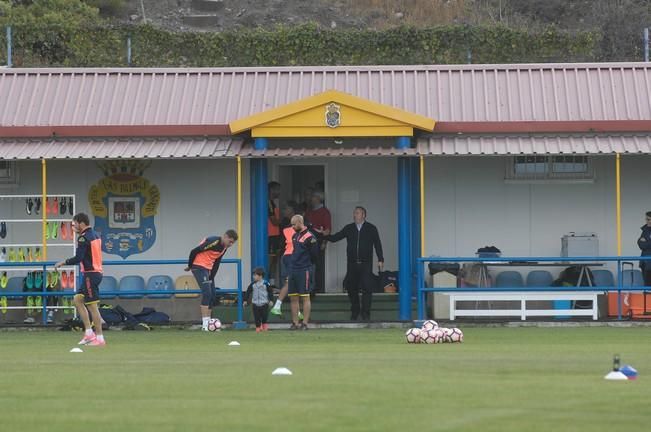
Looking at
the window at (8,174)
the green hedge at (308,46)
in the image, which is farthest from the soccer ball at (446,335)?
the green hedge at (308,46)

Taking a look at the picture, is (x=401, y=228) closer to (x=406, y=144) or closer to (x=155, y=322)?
(x=406, y=144)

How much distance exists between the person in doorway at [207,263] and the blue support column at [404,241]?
3.07m

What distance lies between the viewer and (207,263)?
22.6 m

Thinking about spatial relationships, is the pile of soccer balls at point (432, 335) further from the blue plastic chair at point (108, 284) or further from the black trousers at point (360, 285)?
the blue plastic chair at point (108, 284)

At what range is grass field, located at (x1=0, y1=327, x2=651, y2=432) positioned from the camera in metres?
10.7

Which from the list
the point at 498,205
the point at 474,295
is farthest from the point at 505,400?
the point at 498,205

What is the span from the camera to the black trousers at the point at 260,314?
22703mm

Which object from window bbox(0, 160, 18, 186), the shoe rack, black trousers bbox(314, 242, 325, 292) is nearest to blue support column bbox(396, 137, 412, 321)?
black trousers bbox(314, 242, 325, 292)

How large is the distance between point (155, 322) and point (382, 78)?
618 cm

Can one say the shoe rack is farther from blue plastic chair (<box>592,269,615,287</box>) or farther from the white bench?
blue plastic chair (<box>592,269,615,287</box>)

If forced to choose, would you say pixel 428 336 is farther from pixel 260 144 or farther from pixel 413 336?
pixel 260 144

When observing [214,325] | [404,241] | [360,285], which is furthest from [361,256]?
[214,325]

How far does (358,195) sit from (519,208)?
9.36 ft

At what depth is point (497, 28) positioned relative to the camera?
124 ft
